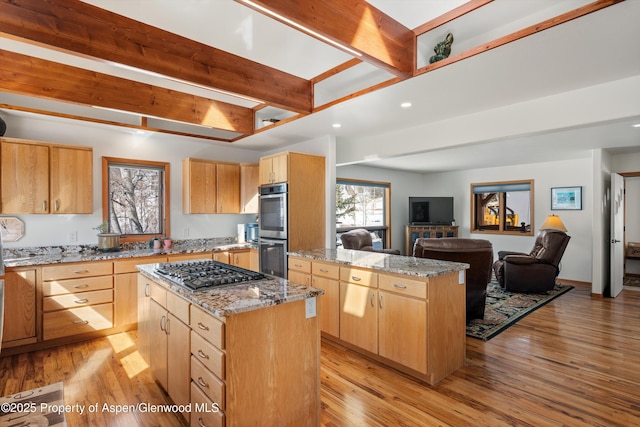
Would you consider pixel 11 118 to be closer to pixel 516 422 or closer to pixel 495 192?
pixel 516 422

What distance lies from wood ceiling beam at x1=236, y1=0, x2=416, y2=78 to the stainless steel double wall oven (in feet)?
6.94

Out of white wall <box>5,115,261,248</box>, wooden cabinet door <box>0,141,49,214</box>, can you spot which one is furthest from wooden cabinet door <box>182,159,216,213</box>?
wooden cabinet door <box>0,141,49,214</box>

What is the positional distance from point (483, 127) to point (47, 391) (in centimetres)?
379

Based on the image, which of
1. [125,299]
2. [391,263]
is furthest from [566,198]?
[125,299]

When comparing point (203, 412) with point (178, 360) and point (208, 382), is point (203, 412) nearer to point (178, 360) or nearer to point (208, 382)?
point (208, 382)

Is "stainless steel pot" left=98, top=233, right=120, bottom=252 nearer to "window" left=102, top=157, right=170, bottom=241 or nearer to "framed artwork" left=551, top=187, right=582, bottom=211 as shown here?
"window" left=102, top=157, right=170, bottom=241

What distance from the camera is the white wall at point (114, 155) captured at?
376cm

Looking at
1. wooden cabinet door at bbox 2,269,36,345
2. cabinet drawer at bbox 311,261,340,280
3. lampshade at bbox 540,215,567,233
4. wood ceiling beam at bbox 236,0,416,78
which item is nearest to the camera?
wood ceiling beam at bbox 236,0,416,78

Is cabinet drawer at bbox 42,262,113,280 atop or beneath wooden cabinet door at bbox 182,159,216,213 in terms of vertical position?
beneath

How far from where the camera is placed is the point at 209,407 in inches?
70.1

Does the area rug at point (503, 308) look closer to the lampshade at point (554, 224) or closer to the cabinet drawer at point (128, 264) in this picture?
the lampshade at point (554, 224)

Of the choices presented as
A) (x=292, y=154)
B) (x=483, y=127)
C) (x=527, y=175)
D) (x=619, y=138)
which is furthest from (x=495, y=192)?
(x=292, y=154)

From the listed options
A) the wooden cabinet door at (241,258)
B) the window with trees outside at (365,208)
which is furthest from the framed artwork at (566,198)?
the wooden cabinet door at (241,258)

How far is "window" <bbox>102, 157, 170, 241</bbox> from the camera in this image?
4.29 m
